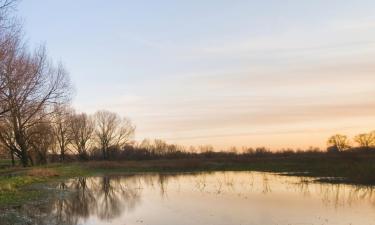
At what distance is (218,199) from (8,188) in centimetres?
1170

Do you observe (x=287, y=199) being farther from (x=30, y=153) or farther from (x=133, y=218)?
(x=30, y=153)

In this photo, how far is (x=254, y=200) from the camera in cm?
2023

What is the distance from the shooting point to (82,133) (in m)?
90.8

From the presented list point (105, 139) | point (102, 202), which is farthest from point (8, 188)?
point (105, 139)

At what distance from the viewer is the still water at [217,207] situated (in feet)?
49.8

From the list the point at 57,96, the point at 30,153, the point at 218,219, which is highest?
the point at 57,96

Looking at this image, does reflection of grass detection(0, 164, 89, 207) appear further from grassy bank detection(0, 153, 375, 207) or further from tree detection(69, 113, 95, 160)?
tree detection(69, 113, 95, 160)

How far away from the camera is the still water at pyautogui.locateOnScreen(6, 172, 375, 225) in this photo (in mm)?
15180

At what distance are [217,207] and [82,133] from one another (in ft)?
249

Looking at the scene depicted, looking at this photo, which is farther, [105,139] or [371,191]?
[105,139]

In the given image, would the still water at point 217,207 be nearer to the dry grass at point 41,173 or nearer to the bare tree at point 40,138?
the dry grass at point 41,173

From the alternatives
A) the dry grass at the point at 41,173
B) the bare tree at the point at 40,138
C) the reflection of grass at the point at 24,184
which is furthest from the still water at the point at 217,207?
the bare tree at the point at 40,138

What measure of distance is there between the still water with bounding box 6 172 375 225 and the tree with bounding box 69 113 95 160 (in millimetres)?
62453

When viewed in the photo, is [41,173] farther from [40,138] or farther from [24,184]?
[40,138]
